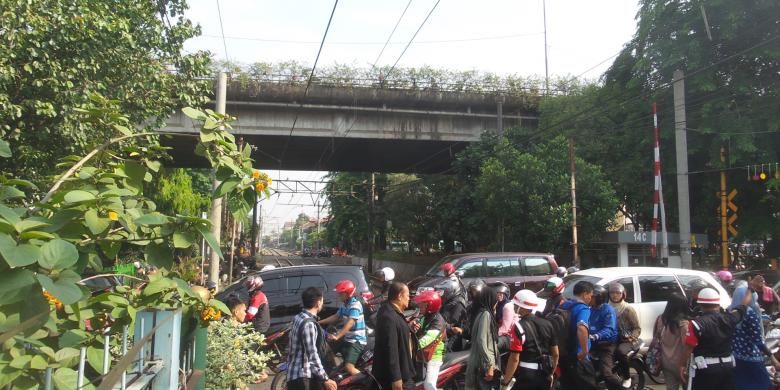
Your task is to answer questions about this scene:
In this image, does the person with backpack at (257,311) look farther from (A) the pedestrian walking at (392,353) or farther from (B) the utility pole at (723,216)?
(B) the utility pole at (723,216)

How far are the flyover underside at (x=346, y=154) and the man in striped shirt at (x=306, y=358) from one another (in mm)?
17830

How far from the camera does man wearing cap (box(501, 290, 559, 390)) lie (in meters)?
5.80

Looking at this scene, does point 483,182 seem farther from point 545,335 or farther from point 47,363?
point 47,363

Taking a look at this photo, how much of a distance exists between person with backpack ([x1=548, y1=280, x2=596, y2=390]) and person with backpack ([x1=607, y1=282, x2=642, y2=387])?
4.64 feet

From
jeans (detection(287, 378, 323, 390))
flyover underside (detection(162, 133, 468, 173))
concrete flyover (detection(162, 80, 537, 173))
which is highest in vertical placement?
concrete flyover (detection(162, 80, 537, 173))

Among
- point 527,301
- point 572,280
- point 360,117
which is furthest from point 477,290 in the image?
point 360,117

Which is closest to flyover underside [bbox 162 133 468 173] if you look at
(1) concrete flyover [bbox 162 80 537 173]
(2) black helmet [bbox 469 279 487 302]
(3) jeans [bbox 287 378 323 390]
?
(1) concrete flyover [bbox 162 80 537 173]

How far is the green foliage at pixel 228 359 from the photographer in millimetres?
5223

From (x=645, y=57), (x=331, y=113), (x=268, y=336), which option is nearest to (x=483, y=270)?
(x=268, y=336)

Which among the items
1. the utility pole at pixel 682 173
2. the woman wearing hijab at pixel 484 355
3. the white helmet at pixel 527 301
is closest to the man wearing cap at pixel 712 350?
the white helmet at pixel 527 301

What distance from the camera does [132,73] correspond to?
10.1 m

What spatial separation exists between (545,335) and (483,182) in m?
17.0

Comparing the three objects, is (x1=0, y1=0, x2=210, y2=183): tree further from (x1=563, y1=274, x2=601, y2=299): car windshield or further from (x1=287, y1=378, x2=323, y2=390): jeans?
(x1=563, y1=274, x2=601, y2=299): car windshield

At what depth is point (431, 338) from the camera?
6.29 m
